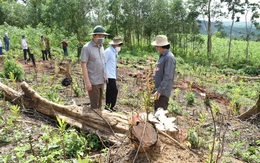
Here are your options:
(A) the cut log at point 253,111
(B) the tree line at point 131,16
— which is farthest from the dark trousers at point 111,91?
(B) the tree line at point 131,16

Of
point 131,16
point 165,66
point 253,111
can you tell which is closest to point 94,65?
point 165,66

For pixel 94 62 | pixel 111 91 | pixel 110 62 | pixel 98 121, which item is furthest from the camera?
pixel 111 91

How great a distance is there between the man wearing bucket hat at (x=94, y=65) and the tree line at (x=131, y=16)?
66.5 feet

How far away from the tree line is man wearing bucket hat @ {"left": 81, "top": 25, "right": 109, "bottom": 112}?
20268 mm

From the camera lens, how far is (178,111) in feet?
21.4

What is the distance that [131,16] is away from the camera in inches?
1201

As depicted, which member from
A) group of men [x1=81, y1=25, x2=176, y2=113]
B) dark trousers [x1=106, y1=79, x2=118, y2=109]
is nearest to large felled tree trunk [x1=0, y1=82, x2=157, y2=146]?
group of men [x1=81, y1=25, x2=176, y2=113]

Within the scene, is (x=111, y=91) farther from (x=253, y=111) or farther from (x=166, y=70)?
(x=253, y=111)

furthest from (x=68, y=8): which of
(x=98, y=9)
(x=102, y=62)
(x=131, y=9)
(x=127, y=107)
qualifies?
(x=102, y=62)

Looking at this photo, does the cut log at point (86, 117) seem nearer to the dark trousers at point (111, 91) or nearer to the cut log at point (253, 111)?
the dark trousers at point (111, 91)

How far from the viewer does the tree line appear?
24.3 metres

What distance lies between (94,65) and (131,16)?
27.6 m

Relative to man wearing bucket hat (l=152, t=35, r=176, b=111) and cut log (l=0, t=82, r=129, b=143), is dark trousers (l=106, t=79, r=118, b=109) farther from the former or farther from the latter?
man wearing bucket hat (l=152, t=35, r=176, b=111)

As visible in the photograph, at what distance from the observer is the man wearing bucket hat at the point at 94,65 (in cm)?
388
